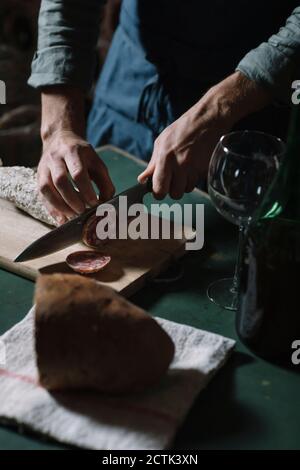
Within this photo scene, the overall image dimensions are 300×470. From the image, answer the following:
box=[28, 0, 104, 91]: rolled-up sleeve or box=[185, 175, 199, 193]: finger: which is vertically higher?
box=[28, 0, 104, 91]: rolled-up sleeve

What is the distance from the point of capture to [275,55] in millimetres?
1196

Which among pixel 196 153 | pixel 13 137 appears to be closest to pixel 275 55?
pixel 196 153

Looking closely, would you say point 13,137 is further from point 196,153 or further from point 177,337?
point 177,337

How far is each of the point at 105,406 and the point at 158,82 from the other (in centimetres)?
96

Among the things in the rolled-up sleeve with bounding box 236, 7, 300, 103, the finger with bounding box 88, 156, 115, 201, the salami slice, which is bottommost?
the salami slice

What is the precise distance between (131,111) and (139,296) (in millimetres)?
736

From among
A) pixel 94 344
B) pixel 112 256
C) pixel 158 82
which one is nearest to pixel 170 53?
pixel 158 82

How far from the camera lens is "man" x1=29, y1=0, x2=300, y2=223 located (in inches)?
46.1

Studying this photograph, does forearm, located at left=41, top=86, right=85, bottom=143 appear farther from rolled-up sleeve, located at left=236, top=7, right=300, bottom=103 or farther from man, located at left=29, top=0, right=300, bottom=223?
rolled-up sleeve, located at left=236, top=7, right=300, bottom=103

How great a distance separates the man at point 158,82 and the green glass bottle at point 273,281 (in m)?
0.31

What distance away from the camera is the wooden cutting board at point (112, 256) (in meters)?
1.04

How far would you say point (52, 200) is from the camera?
1174 millimetres

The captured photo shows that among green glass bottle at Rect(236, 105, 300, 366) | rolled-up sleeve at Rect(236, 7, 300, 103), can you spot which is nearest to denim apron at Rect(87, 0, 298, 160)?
rolled-up sleeve at Rect(236, 7, 300, 103)

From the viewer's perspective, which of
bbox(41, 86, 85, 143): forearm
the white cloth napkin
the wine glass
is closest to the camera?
the white cloth napkin
